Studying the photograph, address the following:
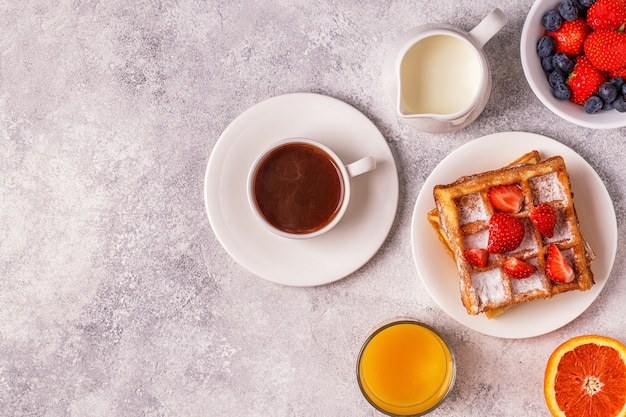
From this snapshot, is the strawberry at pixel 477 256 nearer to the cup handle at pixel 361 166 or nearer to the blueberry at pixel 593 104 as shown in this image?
the cup handle at pixel 361 166

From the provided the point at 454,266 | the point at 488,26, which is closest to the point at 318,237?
the point at 454,266

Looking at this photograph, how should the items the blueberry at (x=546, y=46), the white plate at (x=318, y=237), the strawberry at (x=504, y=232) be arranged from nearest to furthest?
the strawberry at (x=504, y=232) < the blueberry at (x=546, y=46) < the white plate at (x=318, y=237)

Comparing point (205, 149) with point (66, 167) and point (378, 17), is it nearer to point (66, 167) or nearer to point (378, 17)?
point (66, 167)

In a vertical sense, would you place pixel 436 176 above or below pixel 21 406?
above

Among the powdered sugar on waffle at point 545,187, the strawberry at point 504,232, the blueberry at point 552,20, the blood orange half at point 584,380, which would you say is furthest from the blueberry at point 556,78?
the blood orange half at point 584,380

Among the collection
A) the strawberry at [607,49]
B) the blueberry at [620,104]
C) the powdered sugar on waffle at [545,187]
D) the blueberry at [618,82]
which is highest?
the strawberry at [607,49]

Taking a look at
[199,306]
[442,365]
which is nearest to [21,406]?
[199,306]

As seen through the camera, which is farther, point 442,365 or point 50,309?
point 50,309
